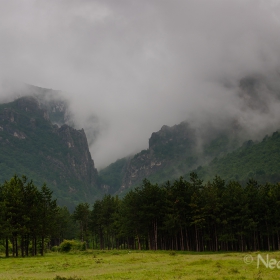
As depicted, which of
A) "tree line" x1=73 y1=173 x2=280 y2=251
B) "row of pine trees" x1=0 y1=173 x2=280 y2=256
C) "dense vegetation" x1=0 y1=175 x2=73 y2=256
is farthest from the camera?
"tree line" x1=73 y1=173 x2=280 y2=251

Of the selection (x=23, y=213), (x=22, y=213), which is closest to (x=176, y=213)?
(x=23, y=213)

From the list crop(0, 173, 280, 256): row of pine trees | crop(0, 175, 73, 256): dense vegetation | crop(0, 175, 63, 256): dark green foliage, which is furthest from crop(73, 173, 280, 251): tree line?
crop(0, 175, 63, 256): dark green foliage

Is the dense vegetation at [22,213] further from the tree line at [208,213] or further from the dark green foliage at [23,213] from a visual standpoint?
the tree line at [208,213]

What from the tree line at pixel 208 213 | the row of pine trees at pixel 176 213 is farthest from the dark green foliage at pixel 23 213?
the tree line at pixel 208 213

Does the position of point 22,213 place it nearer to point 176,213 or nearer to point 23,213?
point 23,213

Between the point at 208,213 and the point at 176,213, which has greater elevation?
the point at 176,213

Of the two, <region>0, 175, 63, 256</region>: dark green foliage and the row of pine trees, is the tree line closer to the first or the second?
the row of pine trees

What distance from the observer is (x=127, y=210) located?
7938 centimetres

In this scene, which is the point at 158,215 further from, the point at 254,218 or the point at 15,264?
the point at 15,264

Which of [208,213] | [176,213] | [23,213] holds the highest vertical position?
[23,213]

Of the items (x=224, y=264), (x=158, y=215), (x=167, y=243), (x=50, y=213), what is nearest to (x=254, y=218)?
(x=158, y=215)

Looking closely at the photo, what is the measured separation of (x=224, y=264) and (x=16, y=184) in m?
46.7

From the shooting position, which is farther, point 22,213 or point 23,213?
point 23,213

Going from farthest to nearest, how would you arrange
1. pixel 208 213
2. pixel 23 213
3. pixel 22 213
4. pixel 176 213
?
pixel 208 213 → pixel 176 213 → pixel 23 213 → pixel 22 213
